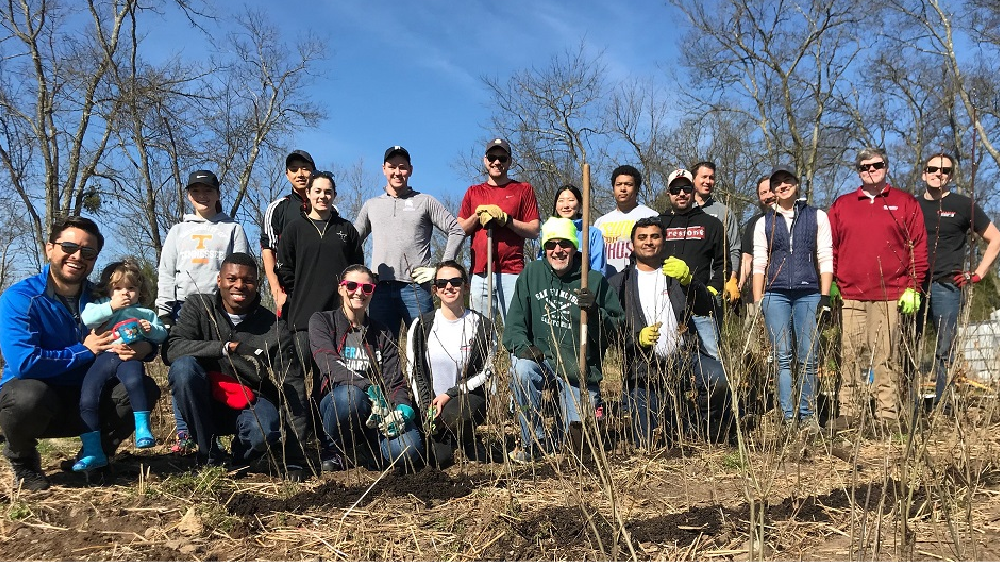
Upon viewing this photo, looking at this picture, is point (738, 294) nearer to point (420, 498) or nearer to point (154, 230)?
point (420, 498)

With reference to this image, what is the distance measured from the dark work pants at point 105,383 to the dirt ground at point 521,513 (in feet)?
1.25

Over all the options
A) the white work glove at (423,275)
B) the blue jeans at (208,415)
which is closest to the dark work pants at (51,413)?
the blue jeans at (208,415)

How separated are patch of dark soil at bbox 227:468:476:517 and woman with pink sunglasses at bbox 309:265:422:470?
0.19 metres

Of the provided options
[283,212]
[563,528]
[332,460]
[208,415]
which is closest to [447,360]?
[332,460]

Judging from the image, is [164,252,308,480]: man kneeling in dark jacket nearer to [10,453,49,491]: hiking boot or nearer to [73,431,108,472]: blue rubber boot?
[73,431,108,472]: blue rubber boot

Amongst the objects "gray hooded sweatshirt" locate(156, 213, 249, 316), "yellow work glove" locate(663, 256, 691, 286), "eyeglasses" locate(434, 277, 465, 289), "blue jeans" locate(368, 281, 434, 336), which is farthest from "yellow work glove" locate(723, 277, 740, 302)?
"gray hooded sweatshirt" locate(156, 213, 249, 316)

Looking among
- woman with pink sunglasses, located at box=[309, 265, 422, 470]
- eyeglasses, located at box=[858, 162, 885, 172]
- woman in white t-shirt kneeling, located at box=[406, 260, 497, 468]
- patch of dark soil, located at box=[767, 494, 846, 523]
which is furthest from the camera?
eyeglasses, located at box=[858, 162, 885, 172]

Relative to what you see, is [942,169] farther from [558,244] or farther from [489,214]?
[489,214]

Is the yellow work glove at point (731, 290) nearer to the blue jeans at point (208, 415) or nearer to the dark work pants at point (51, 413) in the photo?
the blue jeans at point (208, 415)

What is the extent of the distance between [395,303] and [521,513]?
6.40 feet

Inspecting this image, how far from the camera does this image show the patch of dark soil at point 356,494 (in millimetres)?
3129

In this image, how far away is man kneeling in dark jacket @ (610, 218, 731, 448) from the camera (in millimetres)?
4047

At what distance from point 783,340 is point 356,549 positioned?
3.13m

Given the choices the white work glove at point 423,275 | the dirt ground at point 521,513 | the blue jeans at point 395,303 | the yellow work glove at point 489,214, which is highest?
the yellow work glove at point 489,214
